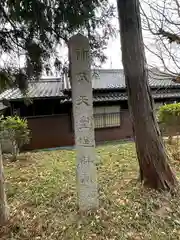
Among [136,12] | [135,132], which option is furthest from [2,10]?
[135,132]

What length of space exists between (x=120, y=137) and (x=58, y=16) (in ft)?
32.3

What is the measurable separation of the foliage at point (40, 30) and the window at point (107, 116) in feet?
27.4

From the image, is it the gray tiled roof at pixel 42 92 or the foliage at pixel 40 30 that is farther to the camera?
the gray tiled roof at pixel 42 92

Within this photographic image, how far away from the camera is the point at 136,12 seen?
12.6 feet

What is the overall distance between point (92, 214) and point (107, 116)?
9465mm

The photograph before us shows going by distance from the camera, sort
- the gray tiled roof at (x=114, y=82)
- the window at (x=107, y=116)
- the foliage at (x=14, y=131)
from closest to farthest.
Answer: the foliage at (x=14, y=131)
the window at (x=107, y=116)
the gray tiled roof at (x=114, y=82)

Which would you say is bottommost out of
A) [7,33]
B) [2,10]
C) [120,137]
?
[120,137]

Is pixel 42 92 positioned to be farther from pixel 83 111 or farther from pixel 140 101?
Result: pixel 83 111

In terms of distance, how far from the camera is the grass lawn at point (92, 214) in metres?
2.90

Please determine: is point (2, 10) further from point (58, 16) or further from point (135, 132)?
point (135, 132)

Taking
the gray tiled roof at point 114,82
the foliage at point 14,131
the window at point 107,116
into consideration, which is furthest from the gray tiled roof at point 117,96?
the foliage at point 14,131

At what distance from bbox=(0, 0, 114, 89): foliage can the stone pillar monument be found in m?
0.49

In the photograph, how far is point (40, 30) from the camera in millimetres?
3418

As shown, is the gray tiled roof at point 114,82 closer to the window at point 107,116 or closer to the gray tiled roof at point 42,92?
the gray tiled roof at point 42,92
